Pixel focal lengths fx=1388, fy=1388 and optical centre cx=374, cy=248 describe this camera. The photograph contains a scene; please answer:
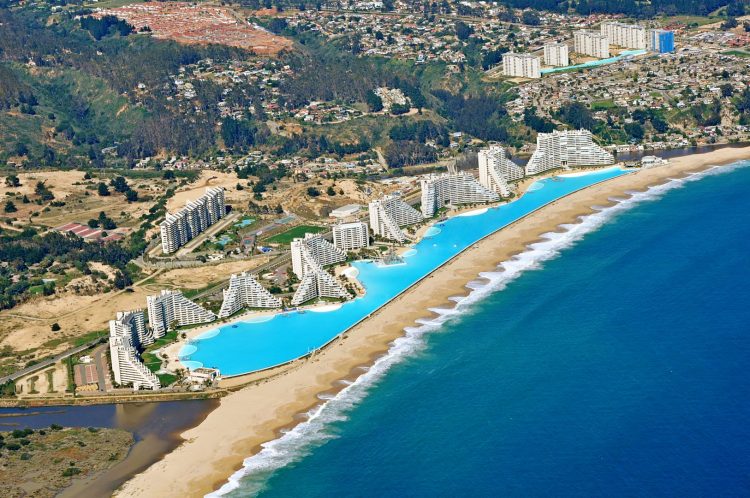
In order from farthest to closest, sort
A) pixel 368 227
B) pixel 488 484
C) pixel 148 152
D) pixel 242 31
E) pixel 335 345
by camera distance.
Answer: pixel 242 31 < pixel 148 152 < pixel 368 227 < pixel 335 345 < pixel 488 484

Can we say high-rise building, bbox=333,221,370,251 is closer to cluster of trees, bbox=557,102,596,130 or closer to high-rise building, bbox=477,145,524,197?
high-rise building, bbox=477,145,524,197

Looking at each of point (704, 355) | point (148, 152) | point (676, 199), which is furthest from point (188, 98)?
point (704, 355)

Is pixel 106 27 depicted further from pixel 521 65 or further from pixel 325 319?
pixel 325 319

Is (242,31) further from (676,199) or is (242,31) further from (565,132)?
(676,199)

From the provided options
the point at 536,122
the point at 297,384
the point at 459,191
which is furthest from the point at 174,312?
the point at 536,122

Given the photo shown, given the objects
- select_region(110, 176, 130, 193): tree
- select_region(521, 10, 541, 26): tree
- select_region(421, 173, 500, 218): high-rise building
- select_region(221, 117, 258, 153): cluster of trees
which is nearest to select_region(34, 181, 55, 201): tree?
select_region(110, 176, 130, 193): tree

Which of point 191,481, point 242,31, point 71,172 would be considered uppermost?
point 242,31
